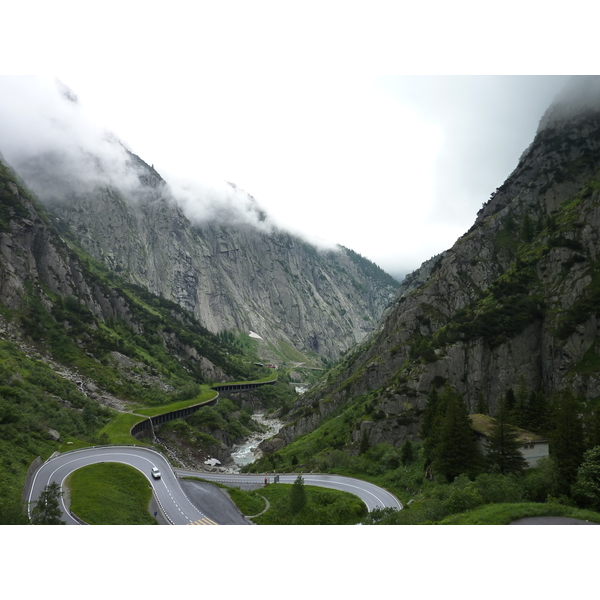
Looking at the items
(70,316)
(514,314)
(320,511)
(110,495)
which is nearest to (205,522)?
(110,495)

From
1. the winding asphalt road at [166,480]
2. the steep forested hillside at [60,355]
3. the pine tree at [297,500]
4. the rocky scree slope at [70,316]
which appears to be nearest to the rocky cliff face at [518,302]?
the winding asphalt road at [166,480]

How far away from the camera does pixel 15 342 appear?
289 ft

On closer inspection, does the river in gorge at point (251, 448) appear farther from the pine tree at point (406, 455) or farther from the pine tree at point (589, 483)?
the pine tree at point (589, 483)

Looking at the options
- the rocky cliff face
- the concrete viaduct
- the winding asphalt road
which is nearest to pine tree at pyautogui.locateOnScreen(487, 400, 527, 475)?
the winding asphalt road

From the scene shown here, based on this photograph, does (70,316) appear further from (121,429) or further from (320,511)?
(320,511)

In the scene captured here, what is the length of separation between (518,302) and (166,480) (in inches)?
2817

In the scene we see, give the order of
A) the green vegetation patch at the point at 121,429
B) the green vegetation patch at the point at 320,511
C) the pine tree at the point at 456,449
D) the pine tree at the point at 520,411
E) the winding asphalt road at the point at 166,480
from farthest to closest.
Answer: the green vegetation patch at the point at 121,429, the pine tree at the point at 520,411, the pine tree at the point at 456,449, the winding asphalt road at the point at 166,480, the green vegetation patch at the point at 320,511

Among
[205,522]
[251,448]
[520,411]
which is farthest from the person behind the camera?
[251,448]

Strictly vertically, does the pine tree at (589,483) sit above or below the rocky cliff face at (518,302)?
below

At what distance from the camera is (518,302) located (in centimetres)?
7562

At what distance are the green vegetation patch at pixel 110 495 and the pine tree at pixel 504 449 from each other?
36.2 m

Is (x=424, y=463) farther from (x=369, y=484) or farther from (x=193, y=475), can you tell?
(x=193, y=475)

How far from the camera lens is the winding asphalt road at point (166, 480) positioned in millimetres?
38000

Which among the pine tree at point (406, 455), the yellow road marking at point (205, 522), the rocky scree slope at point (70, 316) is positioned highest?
the rocky scree slope at point (70, 316)
